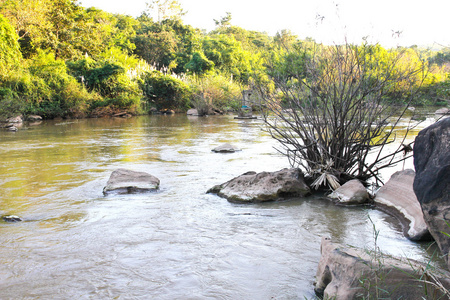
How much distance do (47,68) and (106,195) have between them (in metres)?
17.5

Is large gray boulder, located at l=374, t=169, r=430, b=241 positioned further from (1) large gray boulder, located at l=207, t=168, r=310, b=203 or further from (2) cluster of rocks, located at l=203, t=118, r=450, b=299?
(1) large gray boulder, located at l=207, t=168, r=310, b=203

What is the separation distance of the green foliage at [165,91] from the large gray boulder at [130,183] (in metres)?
19.7

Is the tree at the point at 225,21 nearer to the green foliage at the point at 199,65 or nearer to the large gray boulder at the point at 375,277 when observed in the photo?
the green foliage at the point at 199,65

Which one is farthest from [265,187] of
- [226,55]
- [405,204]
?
[226,55]

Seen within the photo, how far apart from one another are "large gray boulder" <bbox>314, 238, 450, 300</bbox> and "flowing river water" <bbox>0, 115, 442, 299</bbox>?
10.4 inches

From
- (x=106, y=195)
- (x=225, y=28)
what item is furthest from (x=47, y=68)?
(x=225, y=28)

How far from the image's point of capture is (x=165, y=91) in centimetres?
2541

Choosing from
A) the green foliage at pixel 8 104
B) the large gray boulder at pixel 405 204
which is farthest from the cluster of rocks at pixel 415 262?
the green foliage at pixel 8 104

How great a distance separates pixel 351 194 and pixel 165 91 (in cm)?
2163

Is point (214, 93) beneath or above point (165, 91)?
beneath

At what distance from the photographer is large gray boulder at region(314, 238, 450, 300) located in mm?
2139

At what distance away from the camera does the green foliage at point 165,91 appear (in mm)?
25203

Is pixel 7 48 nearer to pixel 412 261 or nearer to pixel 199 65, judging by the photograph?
pixel 199 65

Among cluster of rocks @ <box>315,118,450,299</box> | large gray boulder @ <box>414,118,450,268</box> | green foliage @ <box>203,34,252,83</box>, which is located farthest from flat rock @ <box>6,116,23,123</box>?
green foliage @ <box>203,34,252,83</box>
